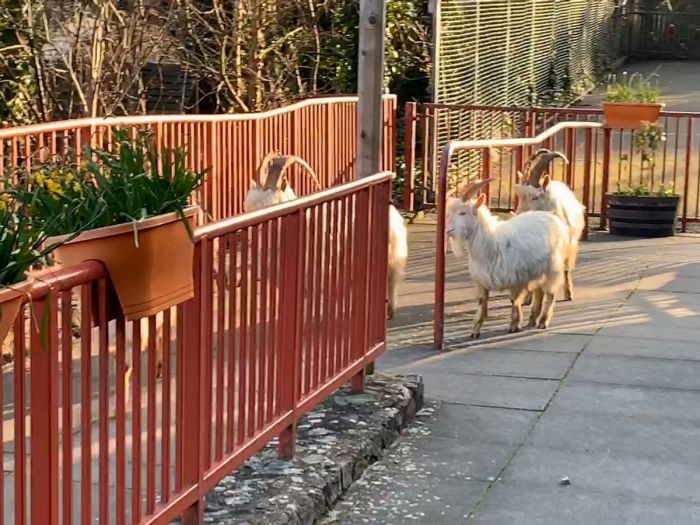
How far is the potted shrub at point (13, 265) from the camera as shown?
2.99 m

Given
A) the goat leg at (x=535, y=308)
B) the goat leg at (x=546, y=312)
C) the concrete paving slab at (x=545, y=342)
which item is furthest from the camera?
the goat leg at (x=535, y=308)

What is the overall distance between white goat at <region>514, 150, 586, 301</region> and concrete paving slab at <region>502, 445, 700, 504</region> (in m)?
3.75

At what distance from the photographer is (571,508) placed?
5309 millimetres

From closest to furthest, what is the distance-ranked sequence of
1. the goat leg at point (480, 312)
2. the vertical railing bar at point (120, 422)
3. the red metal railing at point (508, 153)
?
the vertical railing bar at point (120, 422)
the goat leg at point (480, 312)
the red metal railing at point (508, 153)

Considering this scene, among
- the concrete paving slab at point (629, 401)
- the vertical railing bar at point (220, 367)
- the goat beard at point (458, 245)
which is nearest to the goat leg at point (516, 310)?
the goat beard at point (458, 245)

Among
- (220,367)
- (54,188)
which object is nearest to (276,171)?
(220,367)

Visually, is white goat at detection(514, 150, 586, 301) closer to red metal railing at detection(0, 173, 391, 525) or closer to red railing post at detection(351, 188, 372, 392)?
red metal railing at detection(0, 173, 391, 525)

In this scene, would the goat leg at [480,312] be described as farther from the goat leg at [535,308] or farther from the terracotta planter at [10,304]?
the terracotta planter at [10,304]

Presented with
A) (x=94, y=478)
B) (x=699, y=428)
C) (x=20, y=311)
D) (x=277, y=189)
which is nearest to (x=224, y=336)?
(x=94, y=478)

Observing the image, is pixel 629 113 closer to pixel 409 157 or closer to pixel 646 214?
pixel 646 214

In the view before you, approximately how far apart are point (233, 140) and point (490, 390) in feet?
12.3

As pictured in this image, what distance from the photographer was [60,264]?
137 inches

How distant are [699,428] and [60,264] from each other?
415cm

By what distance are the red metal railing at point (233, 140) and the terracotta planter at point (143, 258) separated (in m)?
2.53
